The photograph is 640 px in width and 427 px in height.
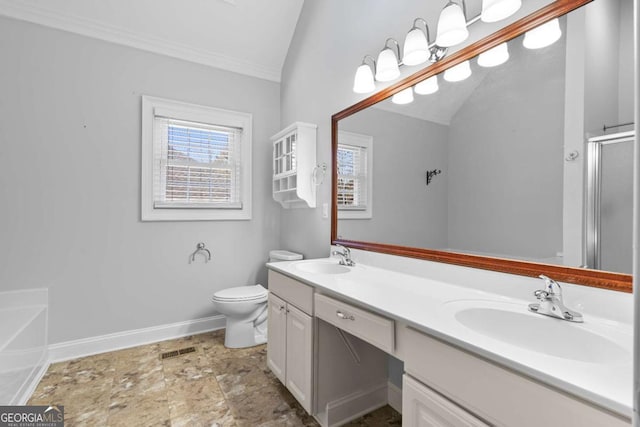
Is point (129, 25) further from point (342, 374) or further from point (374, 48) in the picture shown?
point (342, 374)

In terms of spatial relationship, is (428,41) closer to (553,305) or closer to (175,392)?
(553,305)

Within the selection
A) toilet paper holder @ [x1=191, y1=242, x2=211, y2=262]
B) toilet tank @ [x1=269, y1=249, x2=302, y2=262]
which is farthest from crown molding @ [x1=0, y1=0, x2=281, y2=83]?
toilet tank @ [x1=269, y1=249, x2=302, y2=262]

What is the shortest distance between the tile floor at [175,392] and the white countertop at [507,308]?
32.0 inches

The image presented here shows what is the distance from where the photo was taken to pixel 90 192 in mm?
2420

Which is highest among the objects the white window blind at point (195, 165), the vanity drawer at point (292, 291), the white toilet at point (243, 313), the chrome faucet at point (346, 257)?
the white window blind at point (195, 165)

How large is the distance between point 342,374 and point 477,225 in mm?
1070

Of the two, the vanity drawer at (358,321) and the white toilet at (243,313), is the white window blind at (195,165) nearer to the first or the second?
the white toilet at (243,313)

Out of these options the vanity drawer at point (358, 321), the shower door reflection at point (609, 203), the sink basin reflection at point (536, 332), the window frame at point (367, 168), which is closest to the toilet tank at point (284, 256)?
the window frame at point (367, 168)

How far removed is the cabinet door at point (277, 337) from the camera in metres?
1.79

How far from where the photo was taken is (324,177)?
245 cm

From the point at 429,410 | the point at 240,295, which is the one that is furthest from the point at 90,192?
the point at 429,410

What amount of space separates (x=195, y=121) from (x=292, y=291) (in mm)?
1999

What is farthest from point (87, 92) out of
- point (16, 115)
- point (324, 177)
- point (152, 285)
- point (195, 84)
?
point (324, 177)

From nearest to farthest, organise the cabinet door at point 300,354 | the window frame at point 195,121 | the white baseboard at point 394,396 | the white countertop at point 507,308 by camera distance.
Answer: the white countertop at point 507,308, the cabinet door at point 300,354, the white baseboard at point 394,396, the window frame at point 195,121
